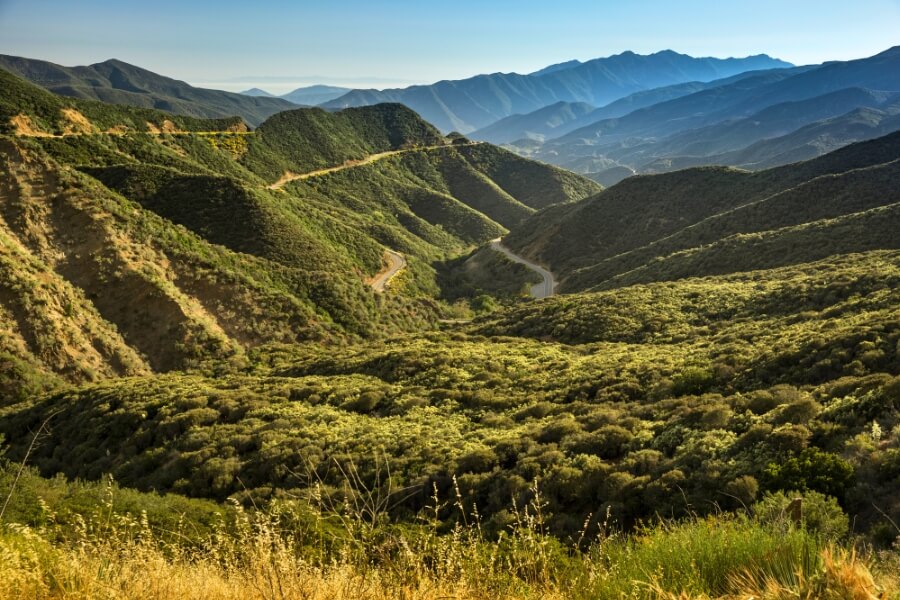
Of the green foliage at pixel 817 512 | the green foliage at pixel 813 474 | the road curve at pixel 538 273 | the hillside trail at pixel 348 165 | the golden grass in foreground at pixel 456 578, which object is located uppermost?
the hillside trail at pixel 348 165

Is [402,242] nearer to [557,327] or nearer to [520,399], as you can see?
[557,327]

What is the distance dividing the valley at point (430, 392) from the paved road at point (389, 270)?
0.41m

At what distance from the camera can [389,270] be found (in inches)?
2179

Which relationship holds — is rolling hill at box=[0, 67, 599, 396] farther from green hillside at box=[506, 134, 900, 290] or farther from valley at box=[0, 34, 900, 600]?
green hillside at box=[506, 134, 900, 290]

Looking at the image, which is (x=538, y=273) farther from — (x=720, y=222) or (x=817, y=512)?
(x=817, y=512)

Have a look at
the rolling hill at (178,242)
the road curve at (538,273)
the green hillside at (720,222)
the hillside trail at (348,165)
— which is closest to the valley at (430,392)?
the rolling hill at (178,242)

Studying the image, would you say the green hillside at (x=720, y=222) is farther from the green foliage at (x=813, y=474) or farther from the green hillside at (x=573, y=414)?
the green foliage at (x=813, y=474)

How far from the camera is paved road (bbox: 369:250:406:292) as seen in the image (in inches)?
1990

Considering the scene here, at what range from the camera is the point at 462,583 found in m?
3.15

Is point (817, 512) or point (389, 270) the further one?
point (389, 270)

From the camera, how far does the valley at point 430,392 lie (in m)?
3.58

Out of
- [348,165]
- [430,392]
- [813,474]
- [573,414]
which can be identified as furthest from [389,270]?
[813,474]

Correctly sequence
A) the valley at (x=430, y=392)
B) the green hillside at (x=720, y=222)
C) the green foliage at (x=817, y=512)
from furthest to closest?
the green hillside at (x=720, y=222)
the green foliage at (x=817, y=512)
the valley at (x=430, y=392)

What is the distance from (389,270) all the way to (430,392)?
3781 centimetres
